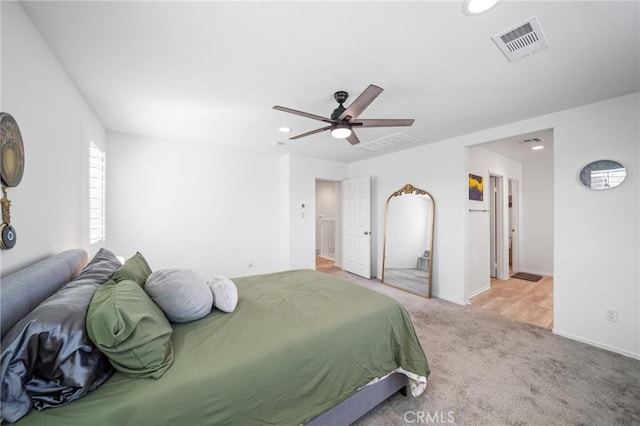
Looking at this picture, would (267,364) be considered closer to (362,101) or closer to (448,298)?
(362,101)

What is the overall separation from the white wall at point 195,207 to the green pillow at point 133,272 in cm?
210

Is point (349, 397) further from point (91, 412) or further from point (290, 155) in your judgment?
point (290, 155)

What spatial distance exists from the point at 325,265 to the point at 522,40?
5237 millimetres

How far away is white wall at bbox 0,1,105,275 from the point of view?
→ 1.27 metres

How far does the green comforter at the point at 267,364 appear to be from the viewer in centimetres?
96

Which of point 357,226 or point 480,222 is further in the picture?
point 357,226

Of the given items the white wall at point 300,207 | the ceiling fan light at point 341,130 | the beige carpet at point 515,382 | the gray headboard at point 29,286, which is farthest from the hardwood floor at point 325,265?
the gray headboard at point 29,286

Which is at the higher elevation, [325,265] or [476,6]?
[476,6]

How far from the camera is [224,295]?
5.74 feet

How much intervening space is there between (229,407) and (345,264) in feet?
15.0

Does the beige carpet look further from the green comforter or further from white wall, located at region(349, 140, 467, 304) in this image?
white wall, located at region(349, 140, 467, 304)

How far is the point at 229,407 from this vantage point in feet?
3.59

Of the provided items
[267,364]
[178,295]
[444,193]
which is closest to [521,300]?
[444,193]

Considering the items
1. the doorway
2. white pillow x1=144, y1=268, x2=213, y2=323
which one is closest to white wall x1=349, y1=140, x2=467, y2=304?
the doorway
